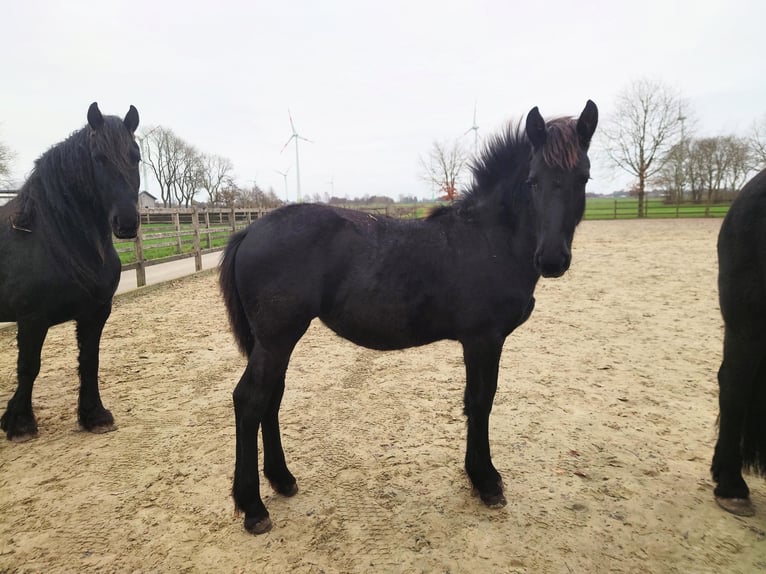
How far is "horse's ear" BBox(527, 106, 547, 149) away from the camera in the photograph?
2.31m

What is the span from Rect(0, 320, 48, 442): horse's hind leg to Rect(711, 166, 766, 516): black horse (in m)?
4.88

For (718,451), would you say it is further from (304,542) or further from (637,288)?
(637,288)

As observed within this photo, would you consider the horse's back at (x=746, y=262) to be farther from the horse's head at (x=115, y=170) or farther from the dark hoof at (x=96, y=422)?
the dark hoof at (x=96, y=422)

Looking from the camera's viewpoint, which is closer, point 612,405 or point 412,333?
point 412,333

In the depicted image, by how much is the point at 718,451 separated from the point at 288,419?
3.24 m

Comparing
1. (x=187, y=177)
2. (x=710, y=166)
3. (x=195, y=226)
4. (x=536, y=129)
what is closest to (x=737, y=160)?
(x=710, y=166)

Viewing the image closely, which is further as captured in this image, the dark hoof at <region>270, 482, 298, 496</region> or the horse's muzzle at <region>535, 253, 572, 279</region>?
the dark hoof at <region>270, 482, 298, 496</region>

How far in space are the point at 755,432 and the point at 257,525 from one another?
314 centimetres

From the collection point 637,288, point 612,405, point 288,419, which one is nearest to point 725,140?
point 637,288

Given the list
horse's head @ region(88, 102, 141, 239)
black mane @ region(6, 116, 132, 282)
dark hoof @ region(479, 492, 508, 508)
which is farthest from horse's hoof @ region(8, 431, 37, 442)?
dark hoof @ region(479, 492, 508, 508)

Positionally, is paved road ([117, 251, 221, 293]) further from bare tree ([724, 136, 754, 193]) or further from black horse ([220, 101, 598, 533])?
bare tree ([724, 136, 754, 193])

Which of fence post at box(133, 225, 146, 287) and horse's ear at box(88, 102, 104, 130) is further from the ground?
horse's ear at box(88, 102, 104, 130)

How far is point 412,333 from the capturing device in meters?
2.52

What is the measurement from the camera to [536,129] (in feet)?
7.65
